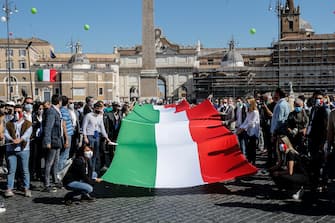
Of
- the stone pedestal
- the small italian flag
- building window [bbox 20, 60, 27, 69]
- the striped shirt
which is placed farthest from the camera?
building window [bbox 20, 60, 27, 69]

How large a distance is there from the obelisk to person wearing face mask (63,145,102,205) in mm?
21709

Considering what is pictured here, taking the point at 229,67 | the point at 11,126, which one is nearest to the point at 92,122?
the point at 11,126

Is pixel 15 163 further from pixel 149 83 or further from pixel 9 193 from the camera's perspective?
pixel 149 83

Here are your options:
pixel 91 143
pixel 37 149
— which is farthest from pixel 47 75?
pixel 91 143

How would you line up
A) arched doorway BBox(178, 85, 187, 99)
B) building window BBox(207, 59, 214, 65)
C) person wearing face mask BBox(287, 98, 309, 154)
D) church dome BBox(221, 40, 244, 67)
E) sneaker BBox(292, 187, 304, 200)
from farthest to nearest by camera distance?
building window BBox(207, 59, 214, 65), arched doorway BBox(178, 85, 187, 99), church dome BBox(221, 40, 244, 67), person wearing face mask BBox(287, 98, 309, 154), sneaker BBox(292, 187, 304, 200)

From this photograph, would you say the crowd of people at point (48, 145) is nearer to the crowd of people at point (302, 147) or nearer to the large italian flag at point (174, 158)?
the large italian flag at point (174, 158)

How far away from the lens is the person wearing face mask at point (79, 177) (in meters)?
6.77

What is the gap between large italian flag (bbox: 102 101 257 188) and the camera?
7.15m

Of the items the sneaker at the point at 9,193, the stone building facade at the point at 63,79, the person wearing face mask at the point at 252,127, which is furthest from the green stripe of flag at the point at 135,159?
the stone building facade at the point at 63,79

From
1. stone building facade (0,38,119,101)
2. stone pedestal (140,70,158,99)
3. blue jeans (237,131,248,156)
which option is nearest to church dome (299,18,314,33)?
stone building facade (0,38,119,101)

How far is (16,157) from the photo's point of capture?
733 cm

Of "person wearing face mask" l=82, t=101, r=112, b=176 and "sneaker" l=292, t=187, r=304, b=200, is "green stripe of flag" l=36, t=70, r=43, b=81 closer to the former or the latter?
"person wearing face mask" l=82, t=101, r=112, b=176

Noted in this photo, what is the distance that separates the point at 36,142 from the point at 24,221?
316 centimetres

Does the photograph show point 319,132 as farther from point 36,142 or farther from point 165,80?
point 165,80
